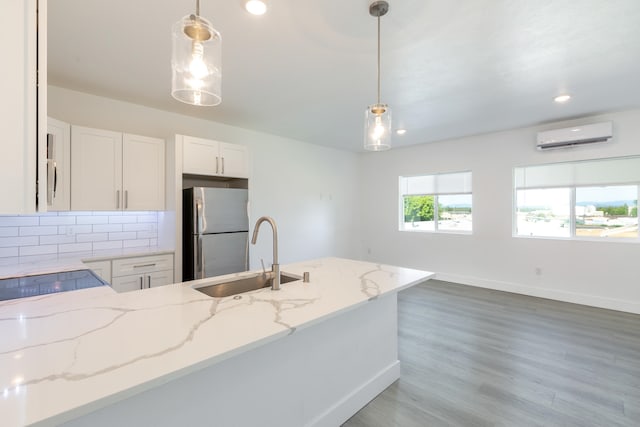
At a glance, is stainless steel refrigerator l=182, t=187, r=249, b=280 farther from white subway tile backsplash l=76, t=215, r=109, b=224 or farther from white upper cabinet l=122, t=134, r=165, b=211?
white subway tile backsplash l=76, t=215, r=109, b=224

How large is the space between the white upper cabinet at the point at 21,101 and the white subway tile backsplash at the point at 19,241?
259cm

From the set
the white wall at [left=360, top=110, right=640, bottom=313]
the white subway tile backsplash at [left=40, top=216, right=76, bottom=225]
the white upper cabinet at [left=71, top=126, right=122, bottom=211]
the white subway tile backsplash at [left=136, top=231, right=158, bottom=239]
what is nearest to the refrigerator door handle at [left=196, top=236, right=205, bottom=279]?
the white subway tile backsplash at [left=136, top=231, right=158, bottom=239]

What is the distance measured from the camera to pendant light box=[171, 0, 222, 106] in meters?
1.25

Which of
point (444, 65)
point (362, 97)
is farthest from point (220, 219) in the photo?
point (444, 65)

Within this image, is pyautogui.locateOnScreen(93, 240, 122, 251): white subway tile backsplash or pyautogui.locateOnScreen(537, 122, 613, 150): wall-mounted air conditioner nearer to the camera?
pyautogui.locateOnScreen(93, 240, 122, 251): white subway tile backsplash

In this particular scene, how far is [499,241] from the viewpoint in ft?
15.5

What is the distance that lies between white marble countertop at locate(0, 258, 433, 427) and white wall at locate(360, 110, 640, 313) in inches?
147

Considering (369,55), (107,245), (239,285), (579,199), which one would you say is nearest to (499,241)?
(579,199)

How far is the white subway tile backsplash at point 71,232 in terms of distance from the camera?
273 centimetres

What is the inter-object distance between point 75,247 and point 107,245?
28cm

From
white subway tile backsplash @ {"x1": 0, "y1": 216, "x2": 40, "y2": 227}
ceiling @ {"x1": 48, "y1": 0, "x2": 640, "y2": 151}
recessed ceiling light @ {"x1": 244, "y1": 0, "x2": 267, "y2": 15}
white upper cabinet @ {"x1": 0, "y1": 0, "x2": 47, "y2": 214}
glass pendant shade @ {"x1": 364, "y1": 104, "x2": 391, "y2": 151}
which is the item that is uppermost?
ceiling @ {"x1": 48, "y1": 0, "x2": 640, "y2": 151}

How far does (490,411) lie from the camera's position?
6.42 feet

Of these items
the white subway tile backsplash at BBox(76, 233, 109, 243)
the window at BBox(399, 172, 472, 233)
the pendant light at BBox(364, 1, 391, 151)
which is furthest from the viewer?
the window at BBox(399, 172, 472, 233)

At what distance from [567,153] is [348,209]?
3.71m
